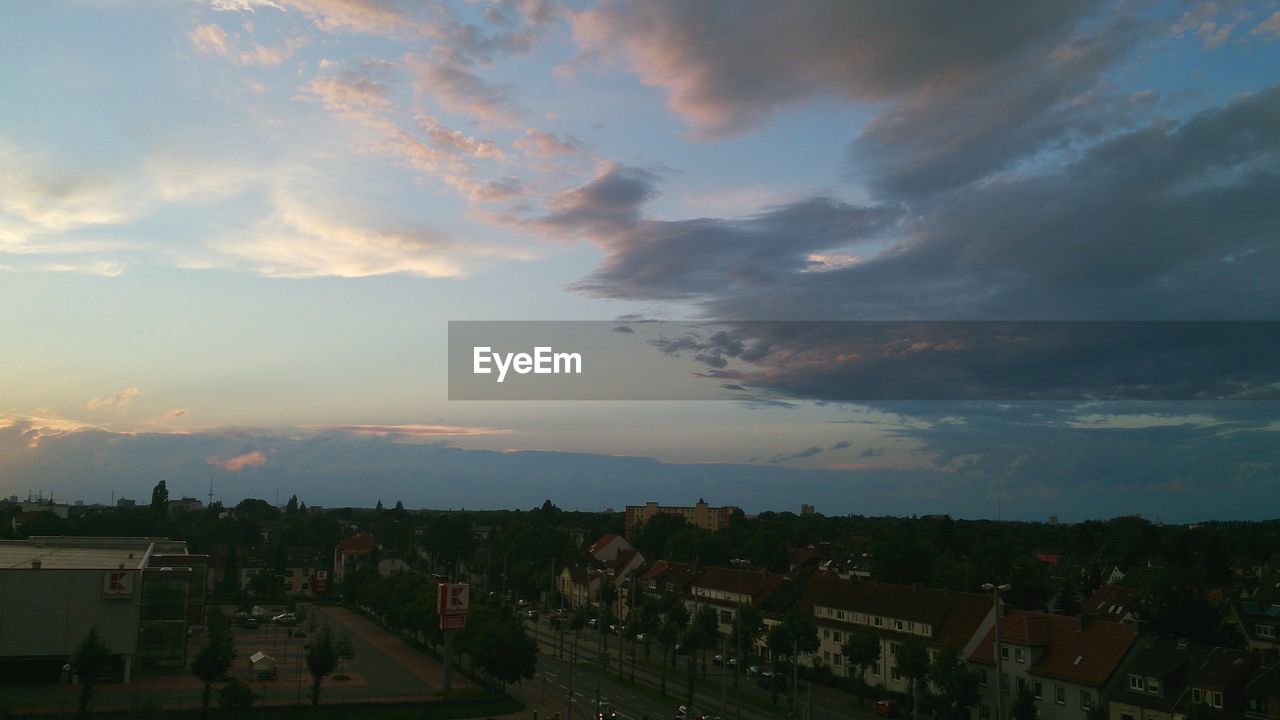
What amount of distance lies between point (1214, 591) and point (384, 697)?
6171cm

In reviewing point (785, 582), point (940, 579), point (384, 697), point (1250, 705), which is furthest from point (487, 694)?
point (940, 579)

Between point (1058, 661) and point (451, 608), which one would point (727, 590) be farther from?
point (1058, 661)

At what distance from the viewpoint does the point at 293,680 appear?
4819cm

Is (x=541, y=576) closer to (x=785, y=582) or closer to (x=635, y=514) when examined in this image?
(x=785, y=582)

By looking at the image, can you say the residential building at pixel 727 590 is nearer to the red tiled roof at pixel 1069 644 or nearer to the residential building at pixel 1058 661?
the residential building at pixel 1058 661

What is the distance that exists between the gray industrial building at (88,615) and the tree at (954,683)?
3647 centimetres

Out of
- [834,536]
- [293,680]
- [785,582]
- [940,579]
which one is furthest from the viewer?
[834,536]

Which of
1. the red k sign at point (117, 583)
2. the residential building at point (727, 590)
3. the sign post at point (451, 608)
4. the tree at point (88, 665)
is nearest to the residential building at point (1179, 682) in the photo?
the residential building at point (727, 590)

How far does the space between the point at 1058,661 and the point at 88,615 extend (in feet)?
153

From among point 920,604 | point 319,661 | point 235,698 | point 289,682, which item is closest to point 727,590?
point 920,604

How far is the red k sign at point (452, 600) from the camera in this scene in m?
46.4

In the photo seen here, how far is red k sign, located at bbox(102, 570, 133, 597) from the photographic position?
4459cm

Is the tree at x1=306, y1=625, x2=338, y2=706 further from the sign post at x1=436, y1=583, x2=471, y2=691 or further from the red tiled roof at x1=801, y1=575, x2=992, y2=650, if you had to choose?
the red tiled roof at x1=801, y1=575, x2=992, y2=650

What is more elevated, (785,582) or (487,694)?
(785,582)
